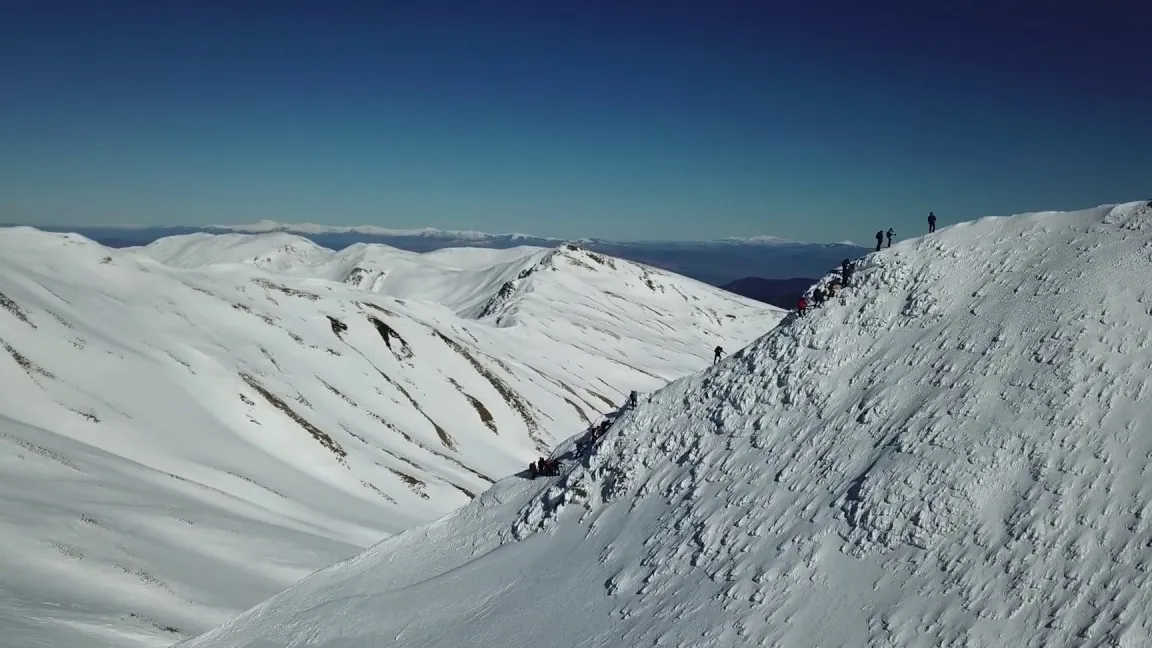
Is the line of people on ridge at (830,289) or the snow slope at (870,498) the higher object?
the line of people on ridge at (830,289)

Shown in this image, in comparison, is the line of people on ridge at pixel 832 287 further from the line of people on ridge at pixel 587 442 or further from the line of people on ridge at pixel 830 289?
the line of people on ridge at pixel 587 442

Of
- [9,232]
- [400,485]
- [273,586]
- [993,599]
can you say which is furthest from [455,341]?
[993,599]

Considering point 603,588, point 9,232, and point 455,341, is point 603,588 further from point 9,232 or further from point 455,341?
point 9,232

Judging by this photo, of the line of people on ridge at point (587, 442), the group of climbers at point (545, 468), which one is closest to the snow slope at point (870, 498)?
the group of climbers at point (545, 468)

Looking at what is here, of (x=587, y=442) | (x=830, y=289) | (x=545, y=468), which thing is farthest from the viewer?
(x=587, y=442)

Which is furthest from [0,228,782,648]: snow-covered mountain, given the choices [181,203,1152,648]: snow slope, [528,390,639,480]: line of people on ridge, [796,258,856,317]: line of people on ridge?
[796,258,856,317]: line of people on ridge

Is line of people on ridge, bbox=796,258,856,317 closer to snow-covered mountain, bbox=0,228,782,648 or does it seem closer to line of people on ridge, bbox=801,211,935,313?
line of people on ridge, bbox=801,211,935,313

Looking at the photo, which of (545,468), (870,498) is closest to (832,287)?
(870,498)

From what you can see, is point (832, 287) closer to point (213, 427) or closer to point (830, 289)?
point (830, 289)
